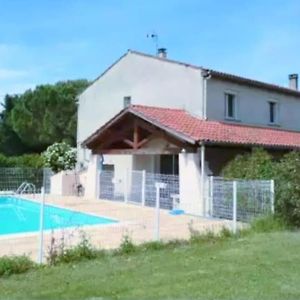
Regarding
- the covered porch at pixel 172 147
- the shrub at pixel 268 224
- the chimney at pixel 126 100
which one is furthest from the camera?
the chimney at pixel 126 100

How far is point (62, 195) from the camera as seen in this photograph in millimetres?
30172

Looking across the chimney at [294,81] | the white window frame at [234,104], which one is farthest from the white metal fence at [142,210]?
the chimney at [294,81]

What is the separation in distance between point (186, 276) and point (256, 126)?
833 inches

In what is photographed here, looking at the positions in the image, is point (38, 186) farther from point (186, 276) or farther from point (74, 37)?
point (186, 276)

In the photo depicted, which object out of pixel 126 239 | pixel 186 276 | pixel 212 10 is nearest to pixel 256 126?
pixel 212 10

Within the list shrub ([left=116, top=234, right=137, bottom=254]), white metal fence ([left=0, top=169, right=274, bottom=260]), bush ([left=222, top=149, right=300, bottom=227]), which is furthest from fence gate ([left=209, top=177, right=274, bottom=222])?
shrub ([left=116, top=234, right=137, bottom=254])

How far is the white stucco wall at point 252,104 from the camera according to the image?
2672 centimetres

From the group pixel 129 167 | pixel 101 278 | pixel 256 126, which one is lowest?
pixel 101 278

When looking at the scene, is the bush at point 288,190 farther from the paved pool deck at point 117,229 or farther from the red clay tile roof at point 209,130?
the red clay tile roof at point 209,130

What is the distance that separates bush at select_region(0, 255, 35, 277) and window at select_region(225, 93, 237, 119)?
19138mm

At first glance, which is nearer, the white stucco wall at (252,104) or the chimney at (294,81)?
the white stucco wall at (252,104)

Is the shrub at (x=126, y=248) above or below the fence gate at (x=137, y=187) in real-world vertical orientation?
below

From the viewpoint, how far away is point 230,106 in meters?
28.2

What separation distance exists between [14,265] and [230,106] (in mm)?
20178
